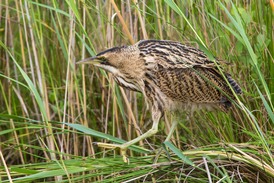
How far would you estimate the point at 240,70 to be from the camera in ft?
11.3

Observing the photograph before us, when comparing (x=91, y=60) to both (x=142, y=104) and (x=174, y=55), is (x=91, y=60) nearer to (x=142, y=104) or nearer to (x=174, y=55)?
(x=174, y=55)

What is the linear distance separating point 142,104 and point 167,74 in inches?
30.4

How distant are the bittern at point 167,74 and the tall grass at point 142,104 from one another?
0.10 meters

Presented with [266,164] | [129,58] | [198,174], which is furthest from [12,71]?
[266,164]

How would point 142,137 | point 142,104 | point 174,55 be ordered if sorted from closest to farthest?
1. point 142,137
2. point 174,55
3. point 142,104

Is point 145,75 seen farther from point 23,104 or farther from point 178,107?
point 23,104

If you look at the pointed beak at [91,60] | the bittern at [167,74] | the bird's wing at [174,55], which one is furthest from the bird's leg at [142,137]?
the pointed beak at [91,60]

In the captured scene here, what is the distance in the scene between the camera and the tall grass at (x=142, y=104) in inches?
110

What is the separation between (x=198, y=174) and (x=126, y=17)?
118cm

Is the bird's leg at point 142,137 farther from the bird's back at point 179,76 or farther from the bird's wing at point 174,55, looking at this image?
the bird's wing at point 174,55

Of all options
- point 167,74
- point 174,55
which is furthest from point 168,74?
point 174,55

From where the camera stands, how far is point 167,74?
3344mm

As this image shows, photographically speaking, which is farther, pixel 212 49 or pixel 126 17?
pixel 126 17

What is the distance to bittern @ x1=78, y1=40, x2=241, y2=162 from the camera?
333cm
